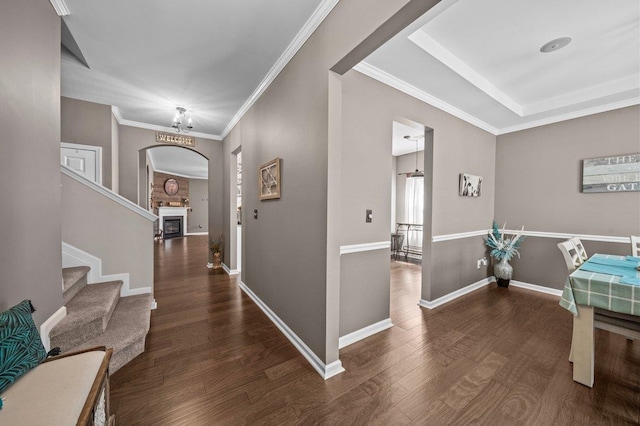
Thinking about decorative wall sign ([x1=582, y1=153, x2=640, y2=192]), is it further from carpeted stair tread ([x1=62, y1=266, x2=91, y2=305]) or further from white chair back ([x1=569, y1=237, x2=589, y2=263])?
carpeted stair tread ([x1=62, y1=266, x2=91, y2=305])

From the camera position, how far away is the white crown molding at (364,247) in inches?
85.5

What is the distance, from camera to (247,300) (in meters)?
3.22

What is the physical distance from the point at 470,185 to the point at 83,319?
4.69 metres

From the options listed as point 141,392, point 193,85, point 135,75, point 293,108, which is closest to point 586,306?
point 293,108

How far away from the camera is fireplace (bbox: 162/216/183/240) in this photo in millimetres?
9781

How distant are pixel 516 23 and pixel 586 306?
2.30 metres

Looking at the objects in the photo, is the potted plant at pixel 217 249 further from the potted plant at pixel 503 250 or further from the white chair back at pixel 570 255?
the white chair back at pixel 570 255

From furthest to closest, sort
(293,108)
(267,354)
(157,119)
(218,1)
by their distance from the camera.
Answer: (157,119)
(293,108)
(267,354)
(218,1)

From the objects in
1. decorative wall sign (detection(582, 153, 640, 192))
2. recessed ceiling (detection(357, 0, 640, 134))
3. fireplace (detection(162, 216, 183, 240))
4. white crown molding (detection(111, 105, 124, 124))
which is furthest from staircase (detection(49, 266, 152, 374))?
fireplace (detection(162, 216, 183, 240))

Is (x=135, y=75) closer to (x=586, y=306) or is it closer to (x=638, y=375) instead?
(x=586, y=306)

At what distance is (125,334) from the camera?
6.49 ft

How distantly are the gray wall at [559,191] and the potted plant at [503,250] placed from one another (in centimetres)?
26

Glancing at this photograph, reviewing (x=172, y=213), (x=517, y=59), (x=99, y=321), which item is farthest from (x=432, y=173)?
(x=172, y=213)

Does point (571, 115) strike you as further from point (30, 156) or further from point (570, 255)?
point (30, 156)
